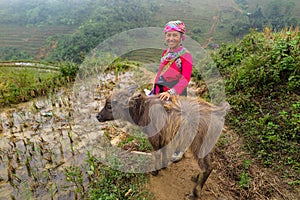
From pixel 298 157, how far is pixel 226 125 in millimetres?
1350

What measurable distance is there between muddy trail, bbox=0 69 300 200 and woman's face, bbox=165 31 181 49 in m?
2.07

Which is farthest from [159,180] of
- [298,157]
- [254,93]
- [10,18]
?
[10,18]

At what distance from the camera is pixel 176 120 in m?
2.66

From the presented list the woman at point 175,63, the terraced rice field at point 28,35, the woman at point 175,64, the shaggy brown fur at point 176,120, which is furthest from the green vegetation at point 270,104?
the terraced rice field at point 28,35

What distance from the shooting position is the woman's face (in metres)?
3.03

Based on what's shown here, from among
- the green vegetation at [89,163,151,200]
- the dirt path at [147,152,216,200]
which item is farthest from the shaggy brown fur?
the green vegetation at [89,163,151,200]

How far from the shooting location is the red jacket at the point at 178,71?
310cm

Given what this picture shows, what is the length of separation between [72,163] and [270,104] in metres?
4.24

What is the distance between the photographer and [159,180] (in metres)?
3.34

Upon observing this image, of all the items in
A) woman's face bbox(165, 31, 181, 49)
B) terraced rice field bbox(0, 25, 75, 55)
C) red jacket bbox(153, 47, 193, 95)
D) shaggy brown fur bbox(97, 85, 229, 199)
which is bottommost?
terraced rice field bbox(0, 25, 75, 55)

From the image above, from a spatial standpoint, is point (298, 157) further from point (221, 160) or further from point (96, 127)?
point (96, 127)

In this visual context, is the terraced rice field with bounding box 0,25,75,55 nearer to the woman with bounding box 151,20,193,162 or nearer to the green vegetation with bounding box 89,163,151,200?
the green vegetation with bounding box 89,163,151,200

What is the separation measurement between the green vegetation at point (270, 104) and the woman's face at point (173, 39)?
2.20 meters

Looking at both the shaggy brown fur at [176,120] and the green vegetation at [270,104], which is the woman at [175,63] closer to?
the shaggy brown fur at [176,120]
